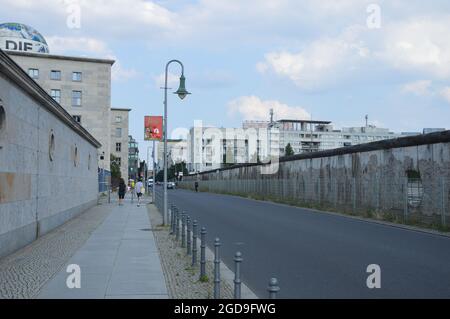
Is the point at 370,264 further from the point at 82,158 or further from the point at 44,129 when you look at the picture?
the point at 82,158

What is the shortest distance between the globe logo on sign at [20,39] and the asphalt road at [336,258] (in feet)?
168

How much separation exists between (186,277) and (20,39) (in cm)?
6004

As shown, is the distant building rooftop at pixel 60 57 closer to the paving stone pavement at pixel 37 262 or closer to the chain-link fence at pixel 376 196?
the chain-link fence at pixel 376 196

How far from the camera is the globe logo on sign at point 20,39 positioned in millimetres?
62094

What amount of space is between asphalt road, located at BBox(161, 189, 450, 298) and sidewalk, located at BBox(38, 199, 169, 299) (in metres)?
1.56

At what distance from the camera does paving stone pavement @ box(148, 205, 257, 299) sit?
8.03 m

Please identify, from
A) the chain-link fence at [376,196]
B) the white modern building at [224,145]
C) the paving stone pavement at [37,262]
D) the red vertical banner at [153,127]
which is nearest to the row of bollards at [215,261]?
the paving stone pavement at [37,262]

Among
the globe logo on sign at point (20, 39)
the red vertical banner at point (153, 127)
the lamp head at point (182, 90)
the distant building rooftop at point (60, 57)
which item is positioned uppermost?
the globe logo on sign at point (20, 39)

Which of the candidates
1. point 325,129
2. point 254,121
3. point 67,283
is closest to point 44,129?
point 67,283

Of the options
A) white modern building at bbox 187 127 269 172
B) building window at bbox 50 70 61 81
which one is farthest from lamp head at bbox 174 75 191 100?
white modern building at bbox 187 127 269 172

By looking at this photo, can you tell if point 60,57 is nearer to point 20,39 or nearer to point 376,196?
point 20,39

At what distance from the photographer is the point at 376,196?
2483 cm

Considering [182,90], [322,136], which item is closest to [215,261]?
[182,90]

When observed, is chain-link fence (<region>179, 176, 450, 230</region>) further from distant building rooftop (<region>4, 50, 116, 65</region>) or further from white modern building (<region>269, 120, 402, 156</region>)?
white modern building (<region>269, 120, 402, 156</region>)
